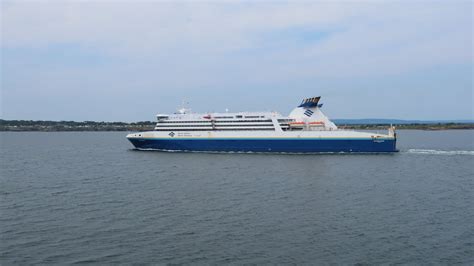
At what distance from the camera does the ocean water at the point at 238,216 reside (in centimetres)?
1484

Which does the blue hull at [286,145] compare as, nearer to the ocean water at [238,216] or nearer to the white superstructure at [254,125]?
the white superstructure at [254,125]

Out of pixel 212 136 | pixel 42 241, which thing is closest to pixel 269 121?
pixel 212 136

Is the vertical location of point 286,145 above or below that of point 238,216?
above

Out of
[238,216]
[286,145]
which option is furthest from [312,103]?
[238,216]

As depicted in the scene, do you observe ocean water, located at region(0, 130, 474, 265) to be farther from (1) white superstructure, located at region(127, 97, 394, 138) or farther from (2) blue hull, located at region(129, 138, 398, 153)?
(1) white superstructure, located at region(127, 97, 394, 138)

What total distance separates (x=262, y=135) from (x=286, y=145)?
272cm

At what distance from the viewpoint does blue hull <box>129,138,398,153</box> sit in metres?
47.5

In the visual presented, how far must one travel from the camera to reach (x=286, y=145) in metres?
48.0

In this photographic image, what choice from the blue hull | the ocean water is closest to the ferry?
the blue hull

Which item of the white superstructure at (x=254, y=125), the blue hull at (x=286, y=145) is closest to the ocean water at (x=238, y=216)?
the blue hull at (x=286, y=145)

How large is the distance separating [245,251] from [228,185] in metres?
12.4

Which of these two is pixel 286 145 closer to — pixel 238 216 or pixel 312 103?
pixel 312 103

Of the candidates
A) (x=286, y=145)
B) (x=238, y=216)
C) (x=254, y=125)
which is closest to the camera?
(x=238, y=216)

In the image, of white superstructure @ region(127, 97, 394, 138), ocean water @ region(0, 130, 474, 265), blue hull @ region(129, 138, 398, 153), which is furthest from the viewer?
white superstructure @ region(127, 97, 394, 138)
